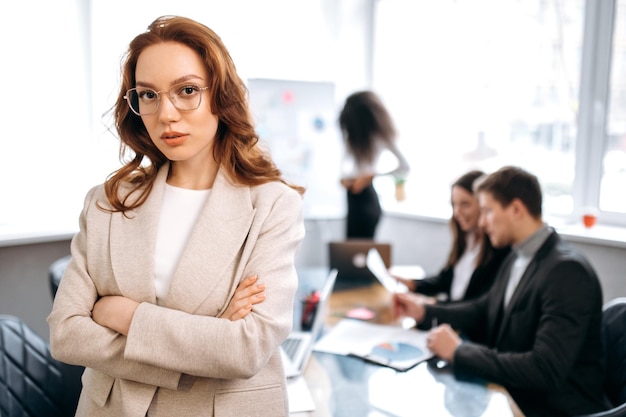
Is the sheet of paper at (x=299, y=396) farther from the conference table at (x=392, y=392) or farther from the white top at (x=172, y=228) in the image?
the white top at (x=172, y=228)

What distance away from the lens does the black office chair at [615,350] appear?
1688 millimetres

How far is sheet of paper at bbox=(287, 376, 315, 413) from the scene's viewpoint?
4.44 feet

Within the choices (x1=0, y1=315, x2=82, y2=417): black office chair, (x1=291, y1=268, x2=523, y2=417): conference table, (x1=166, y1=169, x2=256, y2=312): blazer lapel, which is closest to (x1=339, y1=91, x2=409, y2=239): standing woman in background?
(x1=291, y1=268, x2=523, y2=417): conference table

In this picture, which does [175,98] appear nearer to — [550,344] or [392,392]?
[392,392]

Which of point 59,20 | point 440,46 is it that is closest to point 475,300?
point 440,46

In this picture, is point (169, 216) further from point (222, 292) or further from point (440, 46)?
point (440, 46)

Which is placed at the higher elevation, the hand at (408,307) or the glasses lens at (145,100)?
the glasses lens at (145,100)

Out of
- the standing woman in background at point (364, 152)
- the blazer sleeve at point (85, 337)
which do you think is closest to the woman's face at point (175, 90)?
the blazer sleeve at point (85, 337)

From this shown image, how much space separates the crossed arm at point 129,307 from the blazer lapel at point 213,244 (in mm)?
38

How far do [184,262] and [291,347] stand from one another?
2.34 feet

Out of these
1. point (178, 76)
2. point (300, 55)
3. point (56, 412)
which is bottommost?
point (56, 412)

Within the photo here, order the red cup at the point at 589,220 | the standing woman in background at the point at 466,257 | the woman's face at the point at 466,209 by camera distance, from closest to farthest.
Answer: the standing woman in background at the point at 466,257 < the woman's face at the point at 466,209 < the red cup at the point at 589,220

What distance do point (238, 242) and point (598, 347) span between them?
1291 millimetres

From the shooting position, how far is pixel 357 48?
4105mm
